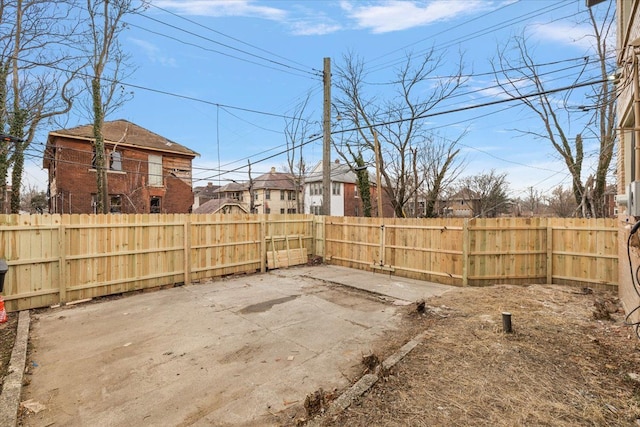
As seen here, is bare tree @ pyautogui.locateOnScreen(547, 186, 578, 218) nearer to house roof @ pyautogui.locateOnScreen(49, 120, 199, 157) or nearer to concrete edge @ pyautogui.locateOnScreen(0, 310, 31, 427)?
house roof @ pyautogui.locateOnScreen(49, 120, 199, 157)

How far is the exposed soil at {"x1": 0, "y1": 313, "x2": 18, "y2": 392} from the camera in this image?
3467 mm

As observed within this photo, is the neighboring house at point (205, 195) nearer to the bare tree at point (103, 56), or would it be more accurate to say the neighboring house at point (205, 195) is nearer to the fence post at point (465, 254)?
the bare tree at point (103, 56)

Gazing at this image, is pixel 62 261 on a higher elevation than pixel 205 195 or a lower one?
lower

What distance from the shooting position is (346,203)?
1344 inches

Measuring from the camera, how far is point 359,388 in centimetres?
292

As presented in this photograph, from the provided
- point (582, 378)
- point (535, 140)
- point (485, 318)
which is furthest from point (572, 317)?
point (535, 140)

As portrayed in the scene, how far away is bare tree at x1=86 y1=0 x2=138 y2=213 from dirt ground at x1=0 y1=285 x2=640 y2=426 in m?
9.05

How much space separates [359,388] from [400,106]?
572 inches

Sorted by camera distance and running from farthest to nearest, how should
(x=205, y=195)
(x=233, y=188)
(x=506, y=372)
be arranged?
(x=205, y=195) → (x=233, y=188) → (x=506, y=372)

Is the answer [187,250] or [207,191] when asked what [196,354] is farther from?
[207,191]

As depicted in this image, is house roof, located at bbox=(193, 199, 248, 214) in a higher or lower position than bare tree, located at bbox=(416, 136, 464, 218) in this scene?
lower

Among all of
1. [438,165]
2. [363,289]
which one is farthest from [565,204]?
[363,289]

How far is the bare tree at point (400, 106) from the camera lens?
46.3ft

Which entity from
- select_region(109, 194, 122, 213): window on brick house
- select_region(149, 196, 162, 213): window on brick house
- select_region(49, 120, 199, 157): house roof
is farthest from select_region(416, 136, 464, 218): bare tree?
select_region(109, 194, 122, 213): window on brick house
